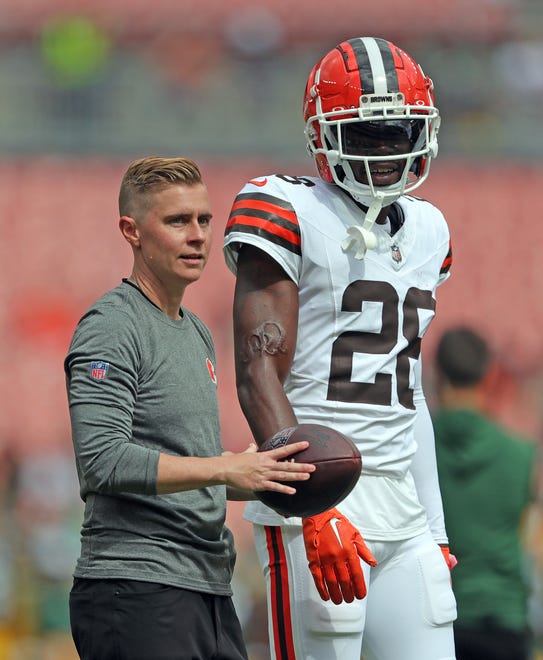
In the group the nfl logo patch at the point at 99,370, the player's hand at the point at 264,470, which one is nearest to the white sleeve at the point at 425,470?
the player's hand at the point at 264,470

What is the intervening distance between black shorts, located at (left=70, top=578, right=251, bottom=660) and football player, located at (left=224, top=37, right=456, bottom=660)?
1.00 ft

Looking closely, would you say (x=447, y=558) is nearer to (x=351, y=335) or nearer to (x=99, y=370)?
(x=351, y=335)

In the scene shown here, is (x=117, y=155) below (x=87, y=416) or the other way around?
the other way around

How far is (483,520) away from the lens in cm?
379

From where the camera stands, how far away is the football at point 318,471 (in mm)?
2248

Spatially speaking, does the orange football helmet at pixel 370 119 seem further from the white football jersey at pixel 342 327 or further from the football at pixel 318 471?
the football at pixel 318 471

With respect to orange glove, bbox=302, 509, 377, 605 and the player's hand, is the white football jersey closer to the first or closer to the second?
orange glove, bbox=302, 509, 377, 605

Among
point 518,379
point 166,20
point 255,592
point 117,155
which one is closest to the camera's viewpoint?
point 255,592

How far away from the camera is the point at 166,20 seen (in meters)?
10.7

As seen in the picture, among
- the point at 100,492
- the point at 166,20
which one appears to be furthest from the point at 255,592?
the point at 166,20

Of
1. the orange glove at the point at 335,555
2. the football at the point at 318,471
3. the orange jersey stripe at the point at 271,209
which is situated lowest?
the orange glove at the point at 335,555

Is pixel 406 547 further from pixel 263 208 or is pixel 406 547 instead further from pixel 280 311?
pixel 263 208

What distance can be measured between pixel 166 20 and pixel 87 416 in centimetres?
903

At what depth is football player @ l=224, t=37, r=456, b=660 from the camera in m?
2.56
